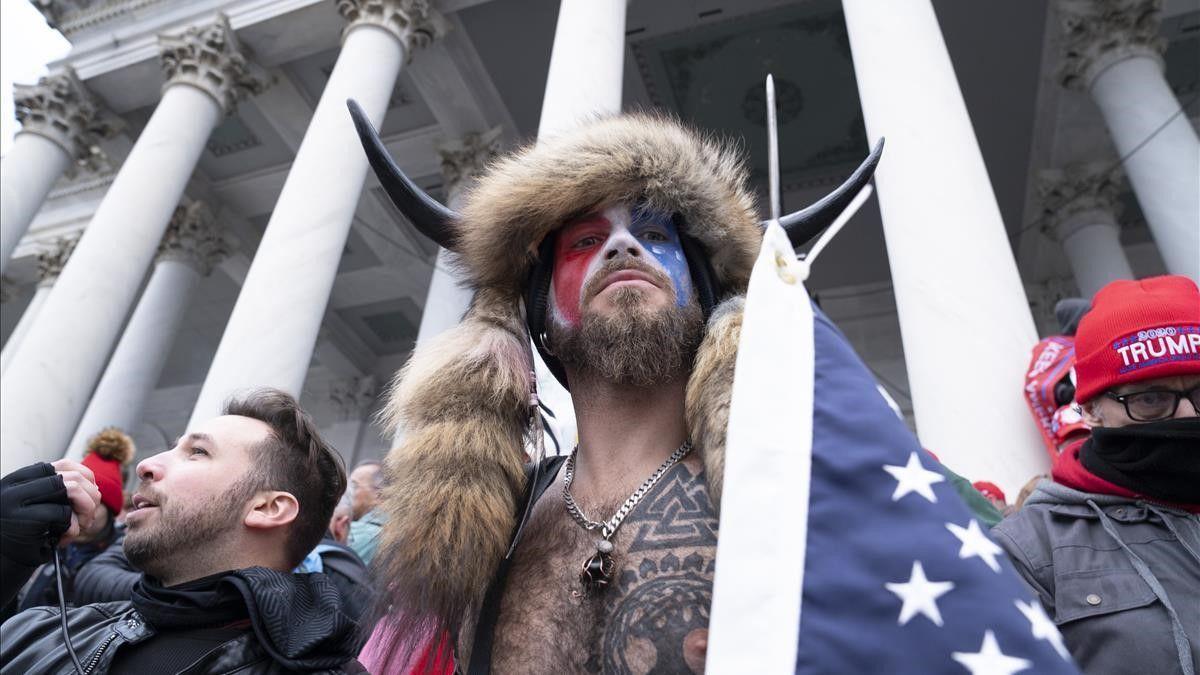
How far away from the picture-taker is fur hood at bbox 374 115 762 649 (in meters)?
1.48

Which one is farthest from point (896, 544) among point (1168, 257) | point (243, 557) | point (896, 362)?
point (896, 362)

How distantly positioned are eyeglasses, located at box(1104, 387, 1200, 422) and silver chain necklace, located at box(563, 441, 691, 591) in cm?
120

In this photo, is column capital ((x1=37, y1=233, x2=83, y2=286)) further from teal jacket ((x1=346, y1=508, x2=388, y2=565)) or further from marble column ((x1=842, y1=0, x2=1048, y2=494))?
marble column ((x1=842, y1=0, x2=1048, y2=494))

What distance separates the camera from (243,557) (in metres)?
1.93

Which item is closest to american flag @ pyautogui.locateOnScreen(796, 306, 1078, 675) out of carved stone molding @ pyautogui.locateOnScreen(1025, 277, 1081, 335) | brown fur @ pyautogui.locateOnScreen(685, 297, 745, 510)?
brown fur @ pyautogui.locateOnScreen(685, 297, 745, 510)

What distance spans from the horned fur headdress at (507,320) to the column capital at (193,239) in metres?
→ 14.7

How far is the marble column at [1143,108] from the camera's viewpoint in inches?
289

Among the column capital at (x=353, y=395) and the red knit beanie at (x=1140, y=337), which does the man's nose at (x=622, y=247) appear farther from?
the column capital at (x=353, y=395)

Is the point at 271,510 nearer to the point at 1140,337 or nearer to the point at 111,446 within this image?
the point at 1140,337

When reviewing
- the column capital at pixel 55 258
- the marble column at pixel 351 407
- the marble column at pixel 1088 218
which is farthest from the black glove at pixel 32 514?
the column capital at pixel 55 258

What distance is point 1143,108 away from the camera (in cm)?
822

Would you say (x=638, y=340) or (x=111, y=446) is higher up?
(x=111, y=446)

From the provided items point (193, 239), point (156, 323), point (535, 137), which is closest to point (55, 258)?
point (193, 239)

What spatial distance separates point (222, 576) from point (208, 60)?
36.4ft
